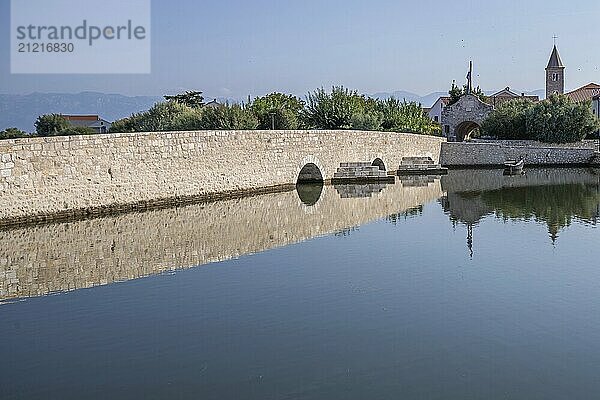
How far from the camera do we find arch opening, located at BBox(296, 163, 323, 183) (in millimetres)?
19656

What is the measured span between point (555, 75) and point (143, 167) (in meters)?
47.9

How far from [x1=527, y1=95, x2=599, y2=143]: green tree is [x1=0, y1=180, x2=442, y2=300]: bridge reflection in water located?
15.9 metres

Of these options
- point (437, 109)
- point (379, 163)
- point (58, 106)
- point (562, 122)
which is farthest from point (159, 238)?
point (58, 106)

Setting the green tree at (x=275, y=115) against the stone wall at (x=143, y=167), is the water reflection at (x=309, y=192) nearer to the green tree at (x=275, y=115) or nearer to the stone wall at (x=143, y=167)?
the stone wall at (x=143, y=167)

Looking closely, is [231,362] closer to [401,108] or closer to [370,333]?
[370,333]

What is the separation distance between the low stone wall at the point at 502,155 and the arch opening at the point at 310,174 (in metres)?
8.96

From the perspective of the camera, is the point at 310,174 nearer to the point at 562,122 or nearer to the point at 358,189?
the point at 358,189

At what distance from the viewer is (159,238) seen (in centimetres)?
1055

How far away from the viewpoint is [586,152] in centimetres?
2783

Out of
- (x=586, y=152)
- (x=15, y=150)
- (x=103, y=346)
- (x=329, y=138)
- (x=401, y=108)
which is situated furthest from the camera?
(x=401, y=108)

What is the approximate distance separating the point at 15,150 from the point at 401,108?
23.8 meters

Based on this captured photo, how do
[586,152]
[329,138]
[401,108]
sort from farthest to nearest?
[401,108]
[586,152]
[329,138]

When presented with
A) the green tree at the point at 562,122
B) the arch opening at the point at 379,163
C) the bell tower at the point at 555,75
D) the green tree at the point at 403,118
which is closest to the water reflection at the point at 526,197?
the arch opening at the point at 379,163

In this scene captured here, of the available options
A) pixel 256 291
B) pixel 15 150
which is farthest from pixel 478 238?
pixel 15 150
